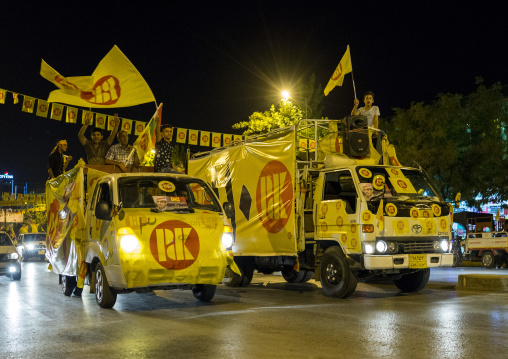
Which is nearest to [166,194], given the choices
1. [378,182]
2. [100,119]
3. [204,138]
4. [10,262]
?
[378,182]

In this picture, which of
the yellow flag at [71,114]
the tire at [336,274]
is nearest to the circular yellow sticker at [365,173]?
the tire at [336,274]

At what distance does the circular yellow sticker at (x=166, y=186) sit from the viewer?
1048cm

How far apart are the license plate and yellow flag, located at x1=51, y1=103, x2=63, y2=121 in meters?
15.1

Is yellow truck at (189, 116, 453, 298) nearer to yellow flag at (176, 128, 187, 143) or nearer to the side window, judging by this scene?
the side window

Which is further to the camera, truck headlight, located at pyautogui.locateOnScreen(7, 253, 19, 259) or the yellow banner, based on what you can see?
the yellow banner

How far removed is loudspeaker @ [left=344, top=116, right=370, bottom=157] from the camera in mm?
12281

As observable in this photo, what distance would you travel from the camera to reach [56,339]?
724cm

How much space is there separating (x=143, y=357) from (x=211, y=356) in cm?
65

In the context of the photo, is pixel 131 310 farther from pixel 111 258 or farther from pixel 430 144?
pixel 430 144

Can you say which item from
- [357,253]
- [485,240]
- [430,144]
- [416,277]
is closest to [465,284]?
[416,277]

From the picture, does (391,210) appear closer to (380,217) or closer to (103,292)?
(380,217)

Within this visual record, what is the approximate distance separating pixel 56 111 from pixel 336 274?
46.8 feet

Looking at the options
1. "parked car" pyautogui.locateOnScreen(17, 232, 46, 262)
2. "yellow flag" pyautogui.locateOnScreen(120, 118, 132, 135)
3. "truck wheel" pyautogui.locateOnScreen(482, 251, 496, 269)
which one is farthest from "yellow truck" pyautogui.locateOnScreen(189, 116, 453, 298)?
"parked car" pyautogui.locateOnScreen(17, 232, 46, 262)

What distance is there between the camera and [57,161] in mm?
14062
